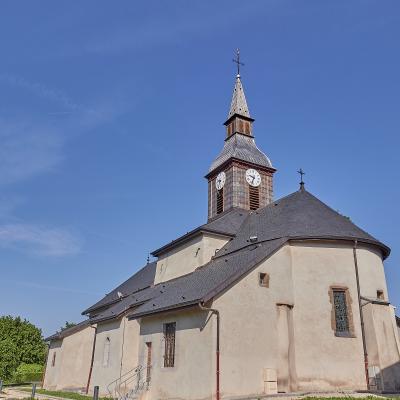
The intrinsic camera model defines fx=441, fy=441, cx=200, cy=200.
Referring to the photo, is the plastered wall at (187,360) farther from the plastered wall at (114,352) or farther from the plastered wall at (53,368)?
the plastered wall at (53,368)

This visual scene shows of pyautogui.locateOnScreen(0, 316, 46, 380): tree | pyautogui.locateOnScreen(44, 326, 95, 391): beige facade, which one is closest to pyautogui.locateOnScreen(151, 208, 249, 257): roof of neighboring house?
pyautogui.locateOnScreen(44, 326, 95, 391): beige facade

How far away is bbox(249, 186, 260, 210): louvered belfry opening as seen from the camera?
3114cm

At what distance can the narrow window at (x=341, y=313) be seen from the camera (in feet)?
62.2

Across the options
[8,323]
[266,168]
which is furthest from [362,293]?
[8,323]

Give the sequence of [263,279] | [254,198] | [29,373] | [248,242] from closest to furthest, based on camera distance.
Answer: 1. [263,279]
2. [248,242]
3. [254,198]
4. [29,373]

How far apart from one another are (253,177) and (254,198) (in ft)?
5.48

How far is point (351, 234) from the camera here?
20.8m

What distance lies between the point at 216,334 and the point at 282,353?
3.19 metres

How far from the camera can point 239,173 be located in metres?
31.6

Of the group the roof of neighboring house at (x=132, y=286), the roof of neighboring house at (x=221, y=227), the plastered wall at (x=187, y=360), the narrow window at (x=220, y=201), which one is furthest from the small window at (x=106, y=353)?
the narrow window at (x=220, y=201)

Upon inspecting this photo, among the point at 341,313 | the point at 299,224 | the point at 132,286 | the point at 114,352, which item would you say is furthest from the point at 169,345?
the point at 132,286

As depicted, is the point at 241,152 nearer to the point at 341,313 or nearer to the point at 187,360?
the point at 341,313

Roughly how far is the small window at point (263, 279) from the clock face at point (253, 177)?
44.6 ft

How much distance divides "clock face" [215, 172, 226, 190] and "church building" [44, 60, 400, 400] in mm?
7417
